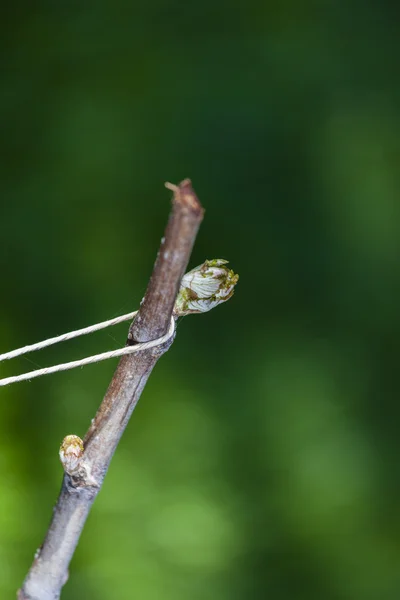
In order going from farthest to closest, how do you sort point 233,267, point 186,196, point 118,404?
point 233,267 → point 118,404 → point 186,196

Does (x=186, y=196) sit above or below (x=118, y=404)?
above

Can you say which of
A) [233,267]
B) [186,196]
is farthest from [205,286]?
[233,267]

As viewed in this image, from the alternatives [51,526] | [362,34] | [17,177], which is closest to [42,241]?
[17,177]

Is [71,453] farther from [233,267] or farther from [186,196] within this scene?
[233,267]

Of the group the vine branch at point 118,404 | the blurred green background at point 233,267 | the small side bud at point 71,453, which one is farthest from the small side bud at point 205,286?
the blurred green background at point 233,267

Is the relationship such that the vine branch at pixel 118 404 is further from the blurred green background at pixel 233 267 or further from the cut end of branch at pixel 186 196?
the blurred green background at pixel 233 267

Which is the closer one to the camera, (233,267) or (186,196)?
(186,196)

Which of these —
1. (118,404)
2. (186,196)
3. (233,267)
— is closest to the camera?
(186,196)
